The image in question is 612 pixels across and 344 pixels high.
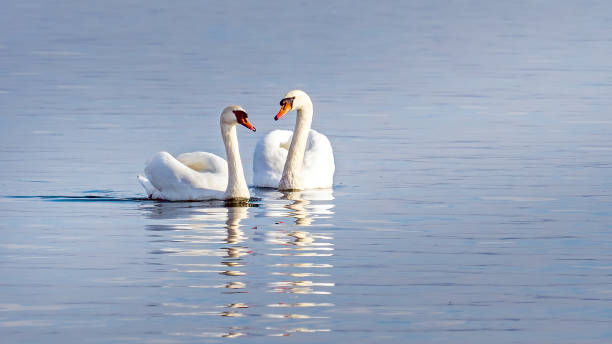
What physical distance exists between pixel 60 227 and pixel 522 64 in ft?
76.9

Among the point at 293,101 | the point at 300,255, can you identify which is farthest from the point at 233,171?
the point at 300,255

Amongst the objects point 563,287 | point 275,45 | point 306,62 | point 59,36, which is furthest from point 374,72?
point 563,287

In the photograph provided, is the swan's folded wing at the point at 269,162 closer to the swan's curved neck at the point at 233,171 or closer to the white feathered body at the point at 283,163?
the white feathered body at the point at 283,163

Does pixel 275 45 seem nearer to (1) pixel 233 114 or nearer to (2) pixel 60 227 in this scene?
(1) pixel 233 114

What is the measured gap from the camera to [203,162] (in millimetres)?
17453

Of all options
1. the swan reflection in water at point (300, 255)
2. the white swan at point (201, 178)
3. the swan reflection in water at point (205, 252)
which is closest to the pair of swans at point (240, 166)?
the white swan at point (201, 178)

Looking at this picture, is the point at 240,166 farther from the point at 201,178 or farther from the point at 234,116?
the point at 234,116

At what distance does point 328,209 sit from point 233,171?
131 cm

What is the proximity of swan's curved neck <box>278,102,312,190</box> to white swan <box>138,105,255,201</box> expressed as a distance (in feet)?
3.42

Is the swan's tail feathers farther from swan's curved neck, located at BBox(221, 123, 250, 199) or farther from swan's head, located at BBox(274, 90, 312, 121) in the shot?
swan's head, located at BBox(274, 90, 312, 121)

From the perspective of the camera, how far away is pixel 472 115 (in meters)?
25.5

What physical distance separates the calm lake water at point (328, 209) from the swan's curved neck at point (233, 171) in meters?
0.20

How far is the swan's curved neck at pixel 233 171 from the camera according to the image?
16.5 meters

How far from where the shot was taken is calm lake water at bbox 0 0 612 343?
34.4 feet
